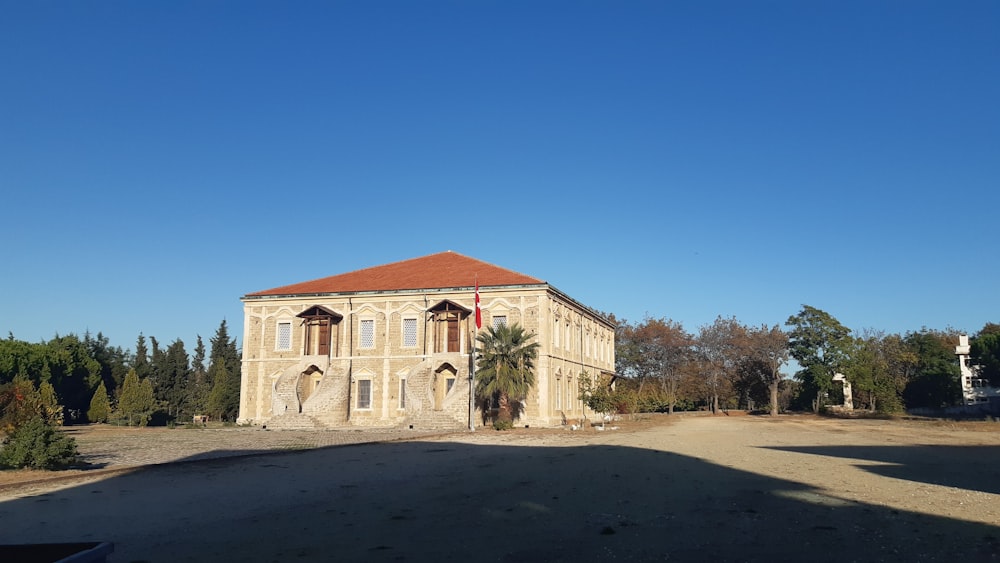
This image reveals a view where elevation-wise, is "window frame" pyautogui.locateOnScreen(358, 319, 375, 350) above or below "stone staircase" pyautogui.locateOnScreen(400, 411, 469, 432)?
above

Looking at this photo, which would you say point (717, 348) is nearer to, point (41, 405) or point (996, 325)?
point (996, 325)

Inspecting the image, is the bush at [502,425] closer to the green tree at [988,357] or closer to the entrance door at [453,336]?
the entrance door at [453,336]

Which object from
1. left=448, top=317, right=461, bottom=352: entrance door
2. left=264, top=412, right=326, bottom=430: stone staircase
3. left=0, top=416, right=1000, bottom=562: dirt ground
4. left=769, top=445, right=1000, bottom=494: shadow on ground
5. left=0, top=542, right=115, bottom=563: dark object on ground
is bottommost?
left=264, top=412, right=326, bottom=430: stone staircase

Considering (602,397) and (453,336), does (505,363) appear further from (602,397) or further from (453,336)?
(602,397)

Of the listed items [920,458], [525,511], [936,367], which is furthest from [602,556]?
[936,367]

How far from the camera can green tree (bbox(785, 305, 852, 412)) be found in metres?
57.1

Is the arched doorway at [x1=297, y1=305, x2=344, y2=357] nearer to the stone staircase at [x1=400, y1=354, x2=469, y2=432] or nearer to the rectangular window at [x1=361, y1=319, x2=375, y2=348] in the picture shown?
the rectangular window at [x1=361, y1=319, x2=375, y2=348]

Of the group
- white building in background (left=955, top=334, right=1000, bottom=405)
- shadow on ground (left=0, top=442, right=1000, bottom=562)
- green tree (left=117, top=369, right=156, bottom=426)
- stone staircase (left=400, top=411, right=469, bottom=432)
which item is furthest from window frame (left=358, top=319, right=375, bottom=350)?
white building in background (left=955, top=334, right=1000, bottom=405)

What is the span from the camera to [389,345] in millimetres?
42750

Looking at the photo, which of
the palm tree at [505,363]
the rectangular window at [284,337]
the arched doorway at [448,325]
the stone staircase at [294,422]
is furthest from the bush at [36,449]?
the rectangular window at [284,337]

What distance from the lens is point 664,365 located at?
68.4 m

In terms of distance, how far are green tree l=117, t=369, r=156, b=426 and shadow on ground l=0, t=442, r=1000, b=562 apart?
38600 millimetres

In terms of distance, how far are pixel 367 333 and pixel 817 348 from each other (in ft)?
123

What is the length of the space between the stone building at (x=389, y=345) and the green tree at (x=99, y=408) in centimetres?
1448
